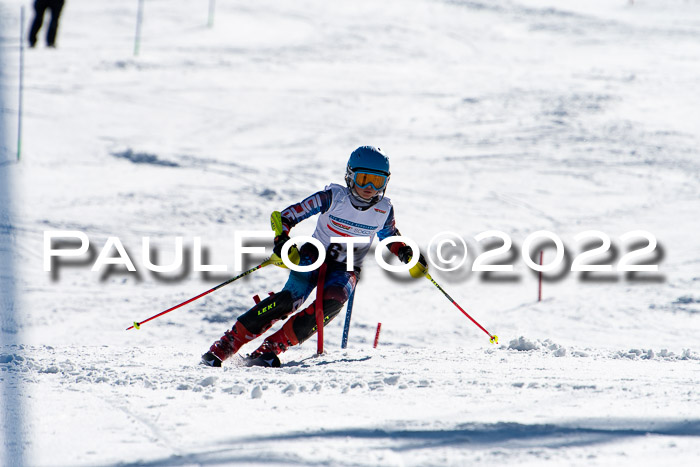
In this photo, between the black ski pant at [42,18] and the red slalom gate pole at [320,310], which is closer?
the red slalom gate pole at [320,310]

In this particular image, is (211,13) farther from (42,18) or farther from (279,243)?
(279,243)

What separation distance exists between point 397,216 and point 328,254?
15.3 ft

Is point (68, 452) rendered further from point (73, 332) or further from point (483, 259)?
point (483, 259)

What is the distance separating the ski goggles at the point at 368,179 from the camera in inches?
214

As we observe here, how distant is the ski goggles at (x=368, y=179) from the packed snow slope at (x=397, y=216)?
1100mm

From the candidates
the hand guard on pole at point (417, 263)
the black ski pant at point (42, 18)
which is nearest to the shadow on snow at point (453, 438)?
the hand guard on pole at point (417, 263)

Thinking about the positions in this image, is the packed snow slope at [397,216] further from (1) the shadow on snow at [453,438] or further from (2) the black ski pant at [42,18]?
(2) the black ski pant at [42,18]

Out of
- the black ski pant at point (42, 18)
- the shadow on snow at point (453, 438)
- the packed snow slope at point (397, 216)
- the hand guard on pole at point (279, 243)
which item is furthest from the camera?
the black ski pant at point (42, 18)

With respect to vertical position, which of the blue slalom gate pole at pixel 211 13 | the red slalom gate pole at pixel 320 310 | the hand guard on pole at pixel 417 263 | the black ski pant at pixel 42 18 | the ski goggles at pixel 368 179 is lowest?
the red slalom gate pole at pixel 320 310

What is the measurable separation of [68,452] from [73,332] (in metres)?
4.44

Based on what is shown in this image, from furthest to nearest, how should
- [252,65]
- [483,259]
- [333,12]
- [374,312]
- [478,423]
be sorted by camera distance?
1. [333,12]
2. [252,65]
3. [483,259]
4. [374,312]
5. [478,423]

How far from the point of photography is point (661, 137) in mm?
12906

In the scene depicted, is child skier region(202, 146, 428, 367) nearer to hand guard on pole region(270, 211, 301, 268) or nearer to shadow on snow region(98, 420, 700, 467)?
hand guard on pole region(270, 211, 301, 268)

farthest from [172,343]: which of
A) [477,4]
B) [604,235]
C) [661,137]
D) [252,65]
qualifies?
[477,4]
